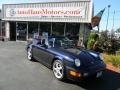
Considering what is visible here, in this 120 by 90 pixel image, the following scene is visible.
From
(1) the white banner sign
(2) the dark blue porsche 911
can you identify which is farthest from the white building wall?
(2) the dark blue porsche 911

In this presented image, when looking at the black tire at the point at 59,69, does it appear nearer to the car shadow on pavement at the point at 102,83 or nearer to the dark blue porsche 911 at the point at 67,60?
the dark blue porsche 911 at the point at 67,60

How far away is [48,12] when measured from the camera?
594 inches

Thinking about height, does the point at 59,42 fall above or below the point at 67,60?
above

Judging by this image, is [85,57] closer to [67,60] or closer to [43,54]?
[67,60]

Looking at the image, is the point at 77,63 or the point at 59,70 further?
the point at 59,70

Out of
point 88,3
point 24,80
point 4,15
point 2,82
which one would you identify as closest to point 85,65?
point 24,80

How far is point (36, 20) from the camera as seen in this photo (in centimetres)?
1577

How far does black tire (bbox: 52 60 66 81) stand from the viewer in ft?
18.6

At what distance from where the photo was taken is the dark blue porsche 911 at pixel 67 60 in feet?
17.4

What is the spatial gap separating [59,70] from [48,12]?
9885mm

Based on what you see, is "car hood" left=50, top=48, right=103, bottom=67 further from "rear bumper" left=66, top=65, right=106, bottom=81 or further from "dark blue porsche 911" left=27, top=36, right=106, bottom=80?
"rear bumper" left=66, top=65, right=106, bottom=81

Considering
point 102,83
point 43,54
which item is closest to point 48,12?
point 43,54

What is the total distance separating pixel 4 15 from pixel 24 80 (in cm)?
1340

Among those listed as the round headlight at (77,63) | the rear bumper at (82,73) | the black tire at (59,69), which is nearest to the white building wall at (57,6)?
the black tire at (59,69)
